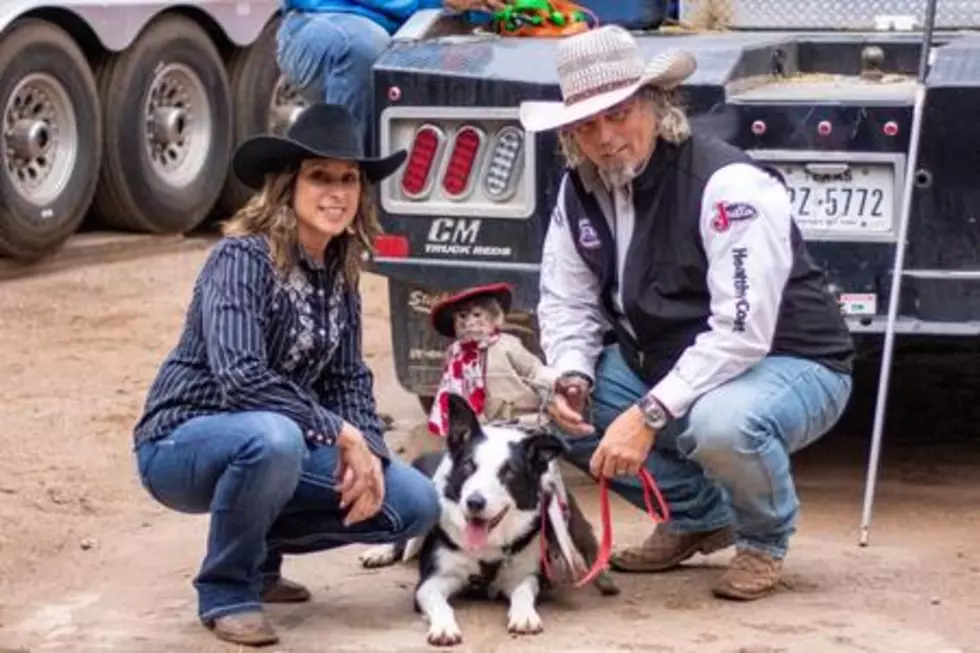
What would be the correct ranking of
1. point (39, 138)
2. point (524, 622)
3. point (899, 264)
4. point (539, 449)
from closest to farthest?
point (524, 622), point (539, 449), point (899, 264), point (39, 138)

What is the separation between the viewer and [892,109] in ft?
20.3

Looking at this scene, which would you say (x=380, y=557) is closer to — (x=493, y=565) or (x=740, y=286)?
(x=493, y=565)

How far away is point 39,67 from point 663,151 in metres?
5.43

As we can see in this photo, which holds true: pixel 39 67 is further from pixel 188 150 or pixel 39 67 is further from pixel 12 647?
pixel 12 647

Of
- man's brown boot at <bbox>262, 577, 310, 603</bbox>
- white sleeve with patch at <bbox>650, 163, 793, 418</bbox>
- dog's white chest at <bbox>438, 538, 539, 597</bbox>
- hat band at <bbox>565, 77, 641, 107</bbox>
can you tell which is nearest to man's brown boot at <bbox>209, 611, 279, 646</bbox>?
man's brown boot at <bbox>262, 577, 310, 603</bbox>

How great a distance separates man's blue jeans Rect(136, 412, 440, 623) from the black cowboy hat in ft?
1.92

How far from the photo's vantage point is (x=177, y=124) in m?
11.5

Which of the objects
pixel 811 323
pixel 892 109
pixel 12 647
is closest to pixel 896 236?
pixel 892 109

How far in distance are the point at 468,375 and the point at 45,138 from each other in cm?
473

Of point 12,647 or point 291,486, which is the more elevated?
point 291,486

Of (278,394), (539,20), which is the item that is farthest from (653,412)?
(539,20)

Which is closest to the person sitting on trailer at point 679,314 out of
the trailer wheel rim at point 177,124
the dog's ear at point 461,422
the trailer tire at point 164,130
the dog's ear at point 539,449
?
the dog's ear at point 539,449

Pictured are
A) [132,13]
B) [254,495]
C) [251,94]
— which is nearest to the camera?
[254,495]

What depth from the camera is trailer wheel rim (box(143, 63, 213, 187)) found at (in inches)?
448
